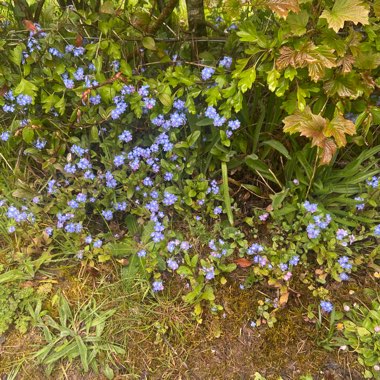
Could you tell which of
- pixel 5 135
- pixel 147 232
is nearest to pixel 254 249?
pixel 147 232

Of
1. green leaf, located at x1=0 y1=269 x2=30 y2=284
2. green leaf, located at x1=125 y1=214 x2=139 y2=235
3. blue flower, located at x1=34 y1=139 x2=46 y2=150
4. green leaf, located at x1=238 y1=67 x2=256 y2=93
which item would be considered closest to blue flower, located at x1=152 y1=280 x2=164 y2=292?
green leaf, located at x1=125 y1=214 x2=139 y2=235

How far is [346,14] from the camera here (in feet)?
4.40

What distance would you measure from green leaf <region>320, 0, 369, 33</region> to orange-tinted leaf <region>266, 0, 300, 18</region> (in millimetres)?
91

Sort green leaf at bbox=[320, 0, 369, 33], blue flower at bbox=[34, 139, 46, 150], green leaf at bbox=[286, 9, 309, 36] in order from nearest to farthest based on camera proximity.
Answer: green leaf at bbox=[320, 0, 369, 33] → green leaf at bbox=[286, 9, 309, 36] → blue flower at bbox=[34, 139, 46, 150]

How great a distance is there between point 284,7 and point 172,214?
1212 mm

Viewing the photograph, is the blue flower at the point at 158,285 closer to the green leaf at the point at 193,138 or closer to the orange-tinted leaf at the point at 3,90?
the green leaf at the point at 193,138

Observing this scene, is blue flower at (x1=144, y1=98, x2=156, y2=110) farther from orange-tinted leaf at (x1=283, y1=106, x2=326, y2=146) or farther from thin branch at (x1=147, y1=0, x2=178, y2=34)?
orange-tinted leaf at (x1=283, y1=106, x2=326, y2=146)

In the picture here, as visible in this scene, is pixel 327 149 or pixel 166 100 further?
pixel 166 100

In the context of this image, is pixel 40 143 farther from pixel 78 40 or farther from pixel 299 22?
pixel 299 22

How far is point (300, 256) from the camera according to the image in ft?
7.00

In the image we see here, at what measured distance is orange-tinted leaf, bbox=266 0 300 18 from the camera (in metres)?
1.33

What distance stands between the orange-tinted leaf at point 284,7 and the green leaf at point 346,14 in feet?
0.30

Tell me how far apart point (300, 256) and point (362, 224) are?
36 cm

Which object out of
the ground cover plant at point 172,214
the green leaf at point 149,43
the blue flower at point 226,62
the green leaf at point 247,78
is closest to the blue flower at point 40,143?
the ground cover plant at point 172,214
